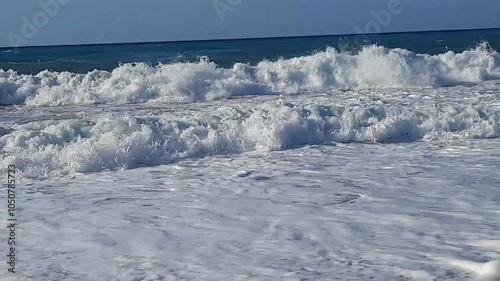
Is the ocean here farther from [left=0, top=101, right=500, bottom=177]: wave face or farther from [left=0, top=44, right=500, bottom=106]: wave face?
[left=0, top=44, right=500, bottom=106]: wave face

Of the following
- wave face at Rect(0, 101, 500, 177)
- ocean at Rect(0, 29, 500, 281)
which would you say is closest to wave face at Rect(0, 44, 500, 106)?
ocean at Rect(0, 29, 500, 281)

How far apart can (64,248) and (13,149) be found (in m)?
3.45

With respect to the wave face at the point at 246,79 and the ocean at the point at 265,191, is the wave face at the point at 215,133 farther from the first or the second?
the wave face at the point at 246,79

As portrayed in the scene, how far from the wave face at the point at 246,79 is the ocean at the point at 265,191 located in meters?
1.42

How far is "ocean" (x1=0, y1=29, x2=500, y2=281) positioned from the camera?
408cm

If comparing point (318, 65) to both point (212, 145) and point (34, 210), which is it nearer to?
point (212, 145)

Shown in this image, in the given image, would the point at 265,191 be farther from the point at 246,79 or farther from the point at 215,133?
the point at 246,79

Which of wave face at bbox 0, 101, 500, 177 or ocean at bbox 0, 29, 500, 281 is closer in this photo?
ocean at bbox 0, 29, 500, 281

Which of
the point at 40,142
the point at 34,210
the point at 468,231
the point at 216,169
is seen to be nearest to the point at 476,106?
the point at 216,169

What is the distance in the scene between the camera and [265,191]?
582 cm

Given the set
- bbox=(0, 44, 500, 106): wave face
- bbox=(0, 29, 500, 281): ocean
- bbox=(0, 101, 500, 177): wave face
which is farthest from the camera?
bbox=(0, 44, 500, 106): wave face

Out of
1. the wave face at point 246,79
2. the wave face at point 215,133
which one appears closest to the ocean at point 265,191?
the wave face at point 215,133

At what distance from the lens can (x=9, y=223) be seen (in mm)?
5012

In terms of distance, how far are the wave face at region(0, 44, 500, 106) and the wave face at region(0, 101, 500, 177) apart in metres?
4.71
